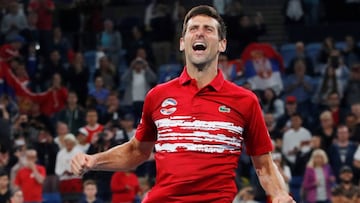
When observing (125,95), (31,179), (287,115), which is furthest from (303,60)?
(31,179)

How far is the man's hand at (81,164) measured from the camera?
5.96m

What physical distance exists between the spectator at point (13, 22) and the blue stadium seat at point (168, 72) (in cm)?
299

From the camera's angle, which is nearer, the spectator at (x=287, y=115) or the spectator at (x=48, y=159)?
the spectator at (x=48, y=159)

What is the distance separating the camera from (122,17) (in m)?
24.0

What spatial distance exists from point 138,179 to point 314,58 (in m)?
6.83

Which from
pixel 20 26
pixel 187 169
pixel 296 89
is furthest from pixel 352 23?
pixel 187 169

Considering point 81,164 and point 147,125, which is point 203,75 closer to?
point 147,125

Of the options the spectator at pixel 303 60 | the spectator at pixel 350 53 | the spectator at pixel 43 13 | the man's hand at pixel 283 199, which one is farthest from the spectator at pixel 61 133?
the man's hand at pixel 283 199

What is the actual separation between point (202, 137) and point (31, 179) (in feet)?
28.1

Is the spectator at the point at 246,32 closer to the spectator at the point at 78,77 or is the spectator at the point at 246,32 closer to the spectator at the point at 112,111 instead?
the spectator at the point at 78,77

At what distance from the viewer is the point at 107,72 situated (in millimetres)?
19312

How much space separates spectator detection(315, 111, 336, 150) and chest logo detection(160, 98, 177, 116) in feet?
30.6

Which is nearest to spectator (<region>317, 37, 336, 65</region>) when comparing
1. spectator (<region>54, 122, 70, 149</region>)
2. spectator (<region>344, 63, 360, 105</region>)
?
spectator (<region>344, 63, 360, 105</region>)

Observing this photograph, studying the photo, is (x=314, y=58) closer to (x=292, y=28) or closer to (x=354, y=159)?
(x=292, y=28)
